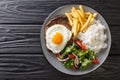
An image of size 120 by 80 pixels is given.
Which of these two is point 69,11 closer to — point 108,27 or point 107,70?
point 108,27

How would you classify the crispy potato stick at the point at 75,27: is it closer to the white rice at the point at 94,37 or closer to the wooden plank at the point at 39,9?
the white rice at the point at 94,37

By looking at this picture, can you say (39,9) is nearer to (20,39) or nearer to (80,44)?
(20,39)

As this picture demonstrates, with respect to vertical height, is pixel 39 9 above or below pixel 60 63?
above

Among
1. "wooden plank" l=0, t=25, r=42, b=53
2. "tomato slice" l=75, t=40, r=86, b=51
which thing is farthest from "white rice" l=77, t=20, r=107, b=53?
"wooden plank" l=0, t=25, r=42, b=53

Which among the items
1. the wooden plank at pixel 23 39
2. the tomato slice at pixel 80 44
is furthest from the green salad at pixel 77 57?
the wooden plank at pixel 23 39

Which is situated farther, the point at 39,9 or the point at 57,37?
the point at 39,9

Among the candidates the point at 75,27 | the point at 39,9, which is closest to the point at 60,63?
the point at 75,27

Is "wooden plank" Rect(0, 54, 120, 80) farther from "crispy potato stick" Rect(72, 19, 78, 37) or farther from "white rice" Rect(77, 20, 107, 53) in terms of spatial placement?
"crispy potato stick" Rect(72, 19, 78, 37)
